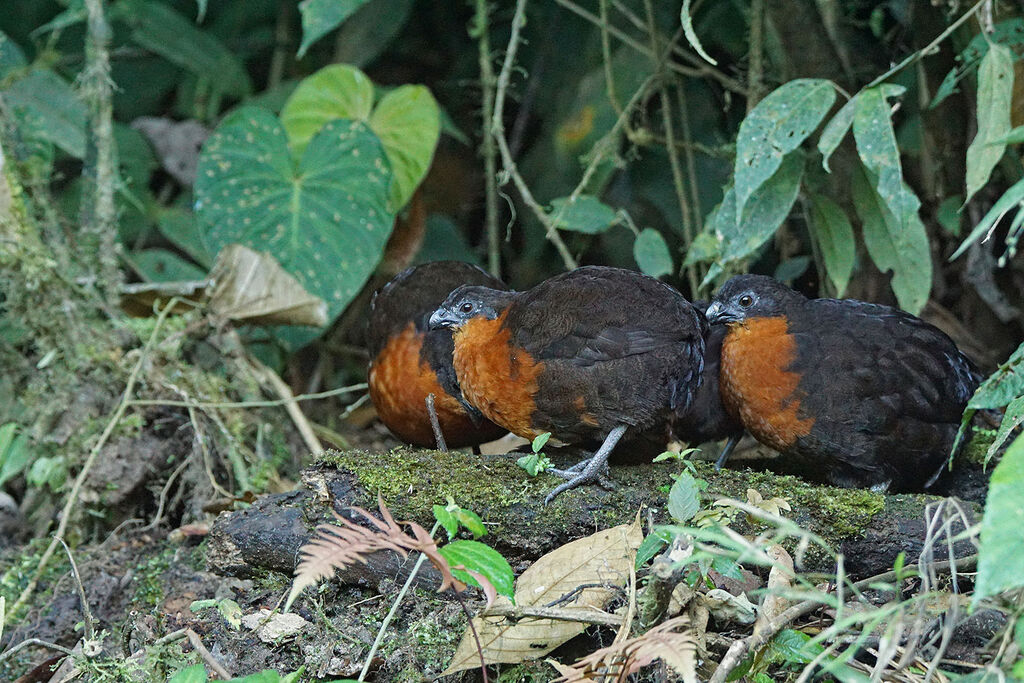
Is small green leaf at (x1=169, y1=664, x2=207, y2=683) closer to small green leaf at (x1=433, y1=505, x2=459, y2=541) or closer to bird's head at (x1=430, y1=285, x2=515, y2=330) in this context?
small green leaf at (x1=433, y1=505, x2=459, y2=541)

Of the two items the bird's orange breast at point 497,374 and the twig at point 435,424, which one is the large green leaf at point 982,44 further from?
the twig at point 435,424

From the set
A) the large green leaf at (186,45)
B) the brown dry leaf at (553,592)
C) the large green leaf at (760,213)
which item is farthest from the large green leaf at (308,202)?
the brown dry leaf at (553,592)

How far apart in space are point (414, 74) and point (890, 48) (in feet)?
10.1

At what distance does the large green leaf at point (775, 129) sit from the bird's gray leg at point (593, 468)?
87 centimetres

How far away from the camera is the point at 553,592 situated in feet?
8.41

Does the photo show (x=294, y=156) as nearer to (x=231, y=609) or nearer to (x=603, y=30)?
(x=603, y=30)

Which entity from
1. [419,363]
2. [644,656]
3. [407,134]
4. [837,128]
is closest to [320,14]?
[407,134]

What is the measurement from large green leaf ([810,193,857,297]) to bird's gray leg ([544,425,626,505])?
1350 mm

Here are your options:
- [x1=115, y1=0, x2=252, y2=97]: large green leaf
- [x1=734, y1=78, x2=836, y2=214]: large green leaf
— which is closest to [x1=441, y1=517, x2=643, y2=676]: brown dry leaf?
[x1=734, y1=78, x2=836, y2=214]: large green leaf

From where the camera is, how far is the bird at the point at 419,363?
3.80 m

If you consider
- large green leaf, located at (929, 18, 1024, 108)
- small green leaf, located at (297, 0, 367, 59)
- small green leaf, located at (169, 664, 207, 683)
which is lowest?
small green leaf, located at (169, 664, 207, 683)

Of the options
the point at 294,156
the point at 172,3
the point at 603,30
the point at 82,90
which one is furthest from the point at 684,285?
the point at 172,3

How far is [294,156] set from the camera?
195 inches

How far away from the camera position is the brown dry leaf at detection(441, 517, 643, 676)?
2479mm
